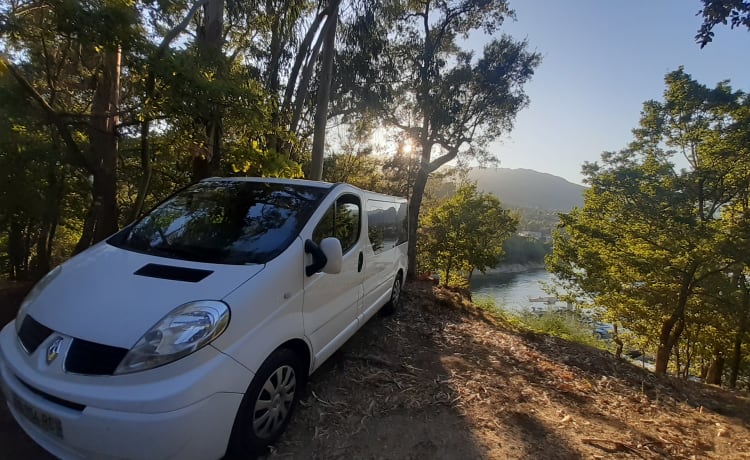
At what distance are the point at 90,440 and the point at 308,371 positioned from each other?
126 cm

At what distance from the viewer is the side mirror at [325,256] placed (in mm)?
2445

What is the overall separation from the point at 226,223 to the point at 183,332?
1.12m

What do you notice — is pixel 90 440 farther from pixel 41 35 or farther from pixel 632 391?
pixel 632 391

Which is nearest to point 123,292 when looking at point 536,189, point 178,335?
point 178,335

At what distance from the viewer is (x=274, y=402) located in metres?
2.22

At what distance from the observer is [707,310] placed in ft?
33.4

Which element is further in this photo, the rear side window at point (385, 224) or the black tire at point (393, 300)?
the black tire at point (393, 300)

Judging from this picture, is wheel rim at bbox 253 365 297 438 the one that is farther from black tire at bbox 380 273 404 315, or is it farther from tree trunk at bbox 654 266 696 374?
tree trunk at bbox 654 266 696 374

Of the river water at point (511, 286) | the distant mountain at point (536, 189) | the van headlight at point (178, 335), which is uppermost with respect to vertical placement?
the distant mountain at point (536, 189)

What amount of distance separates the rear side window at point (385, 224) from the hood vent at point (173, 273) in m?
1.90

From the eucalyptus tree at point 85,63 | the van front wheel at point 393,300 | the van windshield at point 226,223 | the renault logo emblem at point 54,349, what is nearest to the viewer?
the renault logo emblem at point 54,349

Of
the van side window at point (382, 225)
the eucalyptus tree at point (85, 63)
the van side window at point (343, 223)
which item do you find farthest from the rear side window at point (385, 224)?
the eucalyptus tree at point (85, 63)

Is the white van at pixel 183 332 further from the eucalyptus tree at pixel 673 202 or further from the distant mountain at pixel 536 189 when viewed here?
the distant mountain at pixel 536 189

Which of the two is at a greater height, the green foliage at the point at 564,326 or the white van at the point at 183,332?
the white van at the point at 183,332
